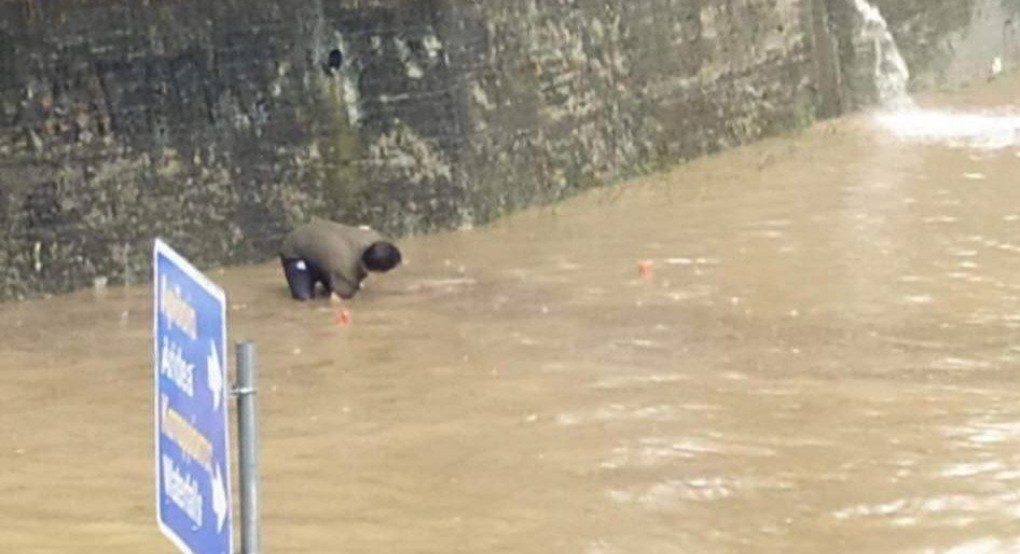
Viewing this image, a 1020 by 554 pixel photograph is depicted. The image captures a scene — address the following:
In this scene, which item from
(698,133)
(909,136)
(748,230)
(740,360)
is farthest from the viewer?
(909,136)

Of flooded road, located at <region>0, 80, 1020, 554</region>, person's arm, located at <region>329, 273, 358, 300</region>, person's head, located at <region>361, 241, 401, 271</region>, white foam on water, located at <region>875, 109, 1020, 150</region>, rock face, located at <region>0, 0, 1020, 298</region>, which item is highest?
rock face, located at <region>0, 0, 1020, 298</region>

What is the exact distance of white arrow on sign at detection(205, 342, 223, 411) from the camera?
11.1 ft

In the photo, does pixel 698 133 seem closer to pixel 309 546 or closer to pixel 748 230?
pixel 748 230

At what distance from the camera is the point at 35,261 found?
37.9 feet

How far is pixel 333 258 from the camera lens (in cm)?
1085

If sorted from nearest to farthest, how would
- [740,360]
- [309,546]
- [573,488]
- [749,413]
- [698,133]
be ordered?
[309,546]
[573,488]
[749,413]
[740,360]
[698,133]


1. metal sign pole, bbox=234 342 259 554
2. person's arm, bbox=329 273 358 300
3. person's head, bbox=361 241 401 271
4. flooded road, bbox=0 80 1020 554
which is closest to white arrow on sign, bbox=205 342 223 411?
metal sign pole, bbox=234 342 259 554

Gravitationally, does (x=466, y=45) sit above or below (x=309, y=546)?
above

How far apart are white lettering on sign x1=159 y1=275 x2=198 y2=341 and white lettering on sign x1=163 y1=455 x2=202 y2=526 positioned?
0.79 feet

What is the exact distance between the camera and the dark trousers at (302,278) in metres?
11.0

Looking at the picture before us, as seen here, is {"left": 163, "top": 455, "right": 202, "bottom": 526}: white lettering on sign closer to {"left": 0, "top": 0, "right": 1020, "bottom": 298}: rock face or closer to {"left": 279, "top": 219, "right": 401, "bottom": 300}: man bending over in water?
{"left": 279, "top": 219, "right": 401, "bottom": 300}: man bending over in water

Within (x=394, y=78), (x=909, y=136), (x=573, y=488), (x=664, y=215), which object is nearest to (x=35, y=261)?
(x=394, y=78)

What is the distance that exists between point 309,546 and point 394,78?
22.4ft

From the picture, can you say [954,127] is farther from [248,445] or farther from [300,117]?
[248,445]
